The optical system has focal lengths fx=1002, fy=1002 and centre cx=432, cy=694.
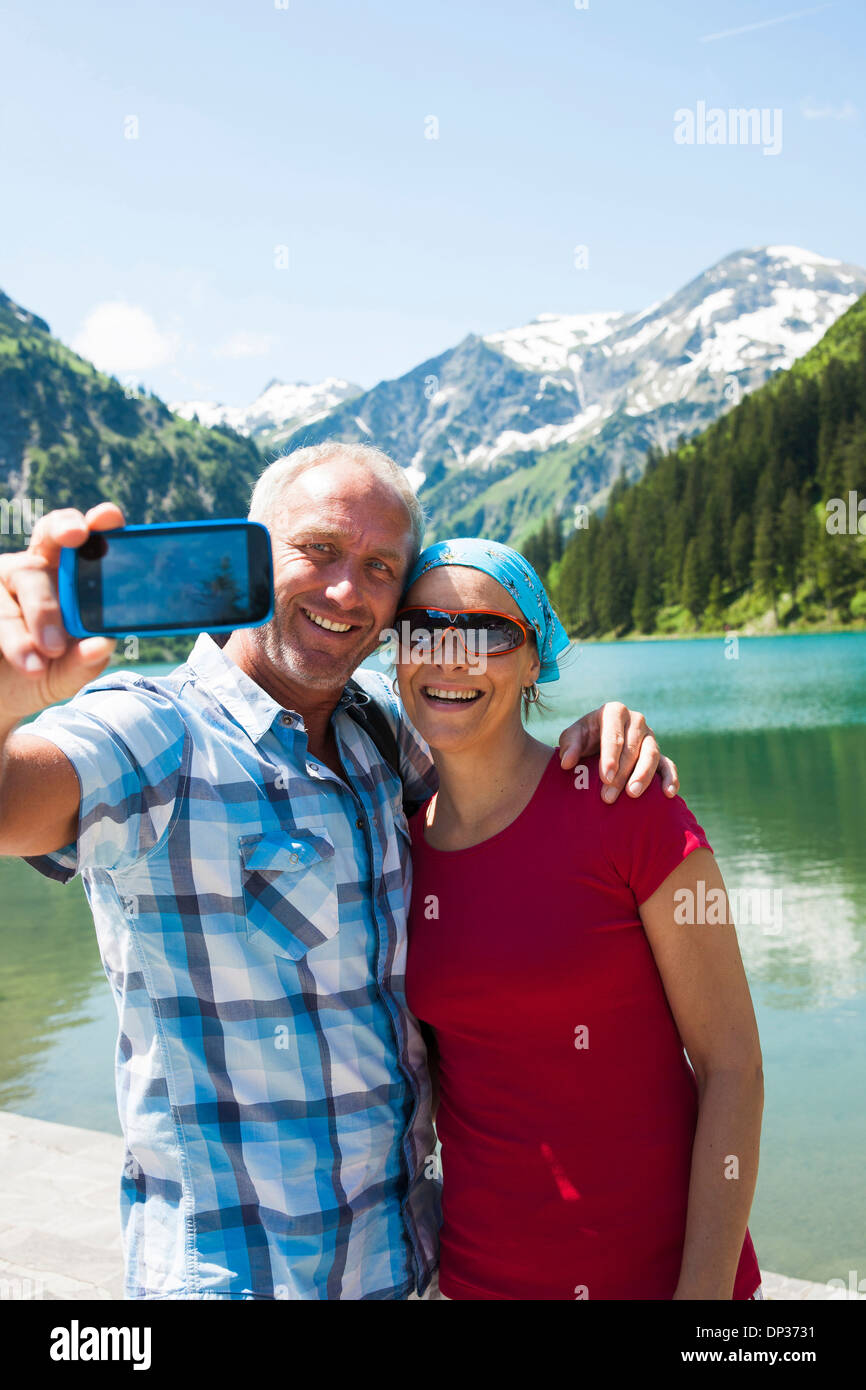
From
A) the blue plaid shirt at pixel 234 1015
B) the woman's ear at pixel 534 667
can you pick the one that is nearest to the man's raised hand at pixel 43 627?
the blue plaid shirt at pixel 234 1015

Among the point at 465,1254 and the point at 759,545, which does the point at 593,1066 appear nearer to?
the point at 465,1254

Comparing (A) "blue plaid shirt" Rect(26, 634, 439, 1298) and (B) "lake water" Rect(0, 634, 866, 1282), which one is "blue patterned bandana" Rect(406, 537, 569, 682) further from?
(A) "blue plaid shirt" Rect(26, 634, 439, 1298)

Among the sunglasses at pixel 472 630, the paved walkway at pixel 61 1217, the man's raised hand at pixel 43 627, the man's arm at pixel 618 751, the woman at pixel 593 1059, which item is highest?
the man's raised hand at pixel 43 627

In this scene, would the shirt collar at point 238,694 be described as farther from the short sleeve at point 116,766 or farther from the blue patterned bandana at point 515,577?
the blue patterned bandana at point 515,577

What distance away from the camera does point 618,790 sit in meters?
2.97

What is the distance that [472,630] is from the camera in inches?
128

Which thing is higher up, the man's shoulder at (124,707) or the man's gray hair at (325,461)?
the man's gray hair at (325,461)

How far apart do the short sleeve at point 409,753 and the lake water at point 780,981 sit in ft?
1.97

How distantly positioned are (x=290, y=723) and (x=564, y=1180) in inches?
60.7

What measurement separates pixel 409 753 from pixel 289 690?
2.04 feet

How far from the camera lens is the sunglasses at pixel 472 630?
3229 millimetres

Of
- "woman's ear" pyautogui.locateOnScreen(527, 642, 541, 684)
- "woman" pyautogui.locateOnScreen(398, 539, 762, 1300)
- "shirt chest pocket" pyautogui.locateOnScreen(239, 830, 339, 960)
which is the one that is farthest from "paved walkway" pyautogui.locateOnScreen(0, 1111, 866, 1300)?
"shirt chest pocket" pyautogui.locateOnScreen(239, 830, 339, 960)

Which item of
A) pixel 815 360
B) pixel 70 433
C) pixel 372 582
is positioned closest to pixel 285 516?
pixel 372 582
